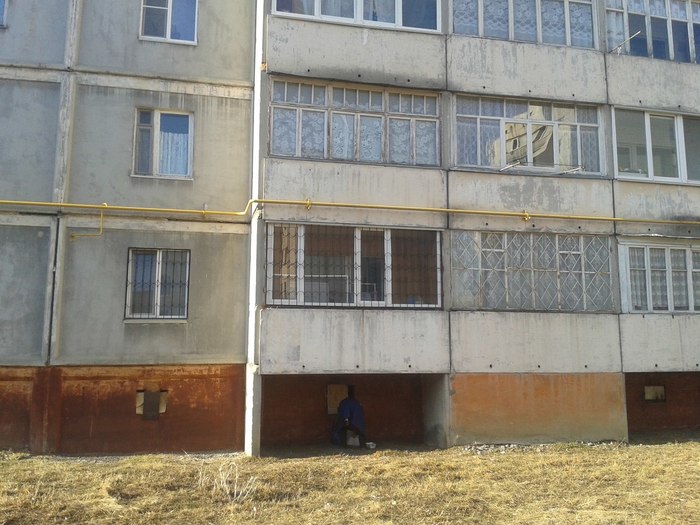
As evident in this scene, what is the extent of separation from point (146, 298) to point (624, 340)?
914 centimetres

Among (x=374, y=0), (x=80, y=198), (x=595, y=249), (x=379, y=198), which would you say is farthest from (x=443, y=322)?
(x=80, y=198)

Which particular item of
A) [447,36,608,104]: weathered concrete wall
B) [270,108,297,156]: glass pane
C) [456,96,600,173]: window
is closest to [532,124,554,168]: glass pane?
[456,96,600,173]: window

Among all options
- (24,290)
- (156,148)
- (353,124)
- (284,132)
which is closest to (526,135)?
(353,124)

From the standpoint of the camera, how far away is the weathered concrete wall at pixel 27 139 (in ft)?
37.8

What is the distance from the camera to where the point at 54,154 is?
1164cm

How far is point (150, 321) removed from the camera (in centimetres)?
1168

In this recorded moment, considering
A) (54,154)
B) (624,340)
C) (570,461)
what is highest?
(54,154)

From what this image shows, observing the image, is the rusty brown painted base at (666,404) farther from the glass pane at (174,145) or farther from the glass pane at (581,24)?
the glass pane at (174,145)

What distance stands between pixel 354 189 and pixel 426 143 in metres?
1.77

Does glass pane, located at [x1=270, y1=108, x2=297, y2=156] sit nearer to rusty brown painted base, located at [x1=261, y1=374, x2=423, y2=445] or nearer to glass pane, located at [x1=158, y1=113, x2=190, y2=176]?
glass pane, located at [x1=158, y1=113, x2=190, y2=176]

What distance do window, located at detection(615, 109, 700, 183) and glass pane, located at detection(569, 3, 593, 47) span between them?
161cm

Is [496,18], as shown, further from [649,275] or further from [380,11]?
→ [649,275]

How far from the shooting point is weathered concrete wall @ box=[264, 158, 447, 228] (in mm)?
11406

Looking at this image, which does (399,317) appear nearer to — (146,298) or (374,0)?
(146,298)
